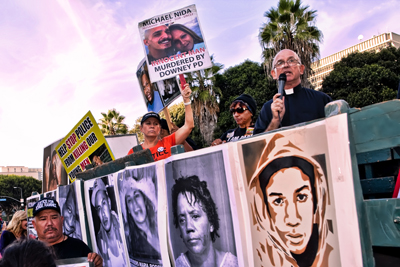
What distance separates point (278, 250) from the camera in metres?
2.01

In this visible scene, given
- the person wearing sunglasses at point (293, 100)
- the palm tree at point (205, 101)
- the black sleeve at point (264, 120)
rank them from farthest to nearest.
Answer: the palm tree at point (205, 101), the black sleeve at point (264, 120), the person wearing sunglasses at point (293, 100)

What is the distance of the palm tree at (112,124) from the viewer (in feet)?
118

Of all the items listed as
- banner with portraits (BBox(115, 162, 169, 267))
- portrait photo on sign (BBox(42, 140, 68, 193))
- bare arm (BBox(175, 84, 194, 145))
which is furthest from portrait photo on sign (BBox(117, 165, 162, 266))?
portrait photo on sign (BBox(42, 140, 68, 193))

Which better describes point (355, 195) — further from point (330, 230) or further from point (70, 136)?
point (70, 136)

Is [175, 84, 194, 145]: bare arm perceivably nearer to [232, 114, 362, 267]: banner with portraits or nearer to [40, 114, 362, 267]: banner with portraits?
[40, 114, 362, 267]: banner with portraits

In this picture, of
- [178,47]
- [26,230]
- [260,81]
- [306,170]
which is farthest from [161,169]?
[260,81]

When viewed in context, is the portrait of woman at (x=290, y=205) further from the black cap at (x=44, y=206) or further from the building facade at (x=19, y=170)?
the building facade at (x=19, y=170)

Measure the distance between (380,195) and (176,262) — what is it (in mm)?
Answer: 1726

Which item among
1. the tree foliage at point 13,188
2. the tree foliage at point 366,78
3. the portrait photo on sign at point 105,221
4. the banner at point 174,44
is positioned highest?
the tree foliage at point 366,78

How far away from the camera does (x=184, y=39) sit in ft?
15.4

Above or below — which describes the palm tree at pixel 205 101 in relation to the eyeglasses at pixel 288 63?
above

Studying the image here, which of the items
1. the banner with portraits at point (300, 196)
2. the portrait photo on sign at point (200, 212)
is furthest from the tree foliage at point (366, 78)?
the banner with portraits at point (300, 196)

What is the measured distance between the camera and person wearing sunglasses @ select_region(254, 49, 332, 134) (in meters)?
2.97

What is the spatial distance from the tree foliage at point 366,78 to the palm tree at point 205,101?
353 inches
